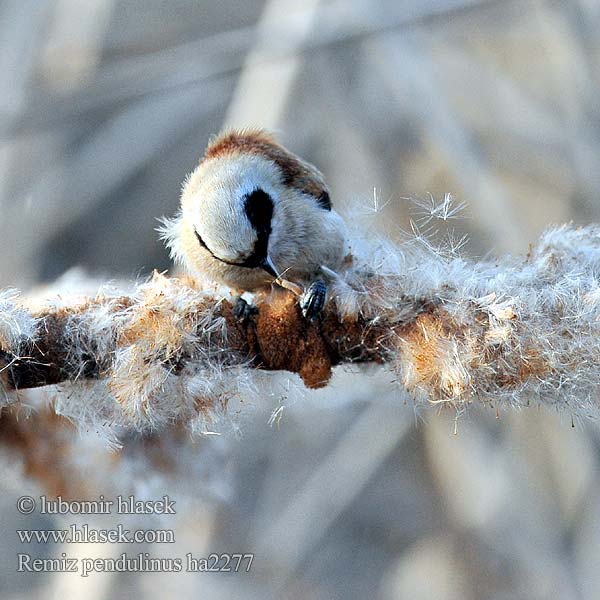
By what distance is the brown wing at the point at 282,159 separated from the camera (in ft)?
5.57

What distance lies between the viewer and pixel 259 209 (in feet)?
5.10

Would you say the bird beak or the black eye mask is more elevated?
the black eye mask

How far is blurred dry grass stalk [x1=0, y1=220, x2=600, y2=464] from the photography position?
99cm

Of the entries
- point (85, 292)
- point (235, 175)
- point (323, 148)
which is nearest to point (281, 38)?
point (323, 148)

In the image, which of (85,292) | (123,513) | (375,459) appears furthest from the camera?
(375,459)

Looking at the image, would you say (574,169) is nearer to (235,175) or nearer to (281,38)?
(281,38)

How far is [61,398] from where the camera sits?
1.14 metres

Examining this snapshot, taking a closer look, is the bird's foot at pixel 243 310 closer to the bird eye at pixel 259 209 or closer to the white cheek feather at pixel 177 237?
the bird eye at pixel 259 209

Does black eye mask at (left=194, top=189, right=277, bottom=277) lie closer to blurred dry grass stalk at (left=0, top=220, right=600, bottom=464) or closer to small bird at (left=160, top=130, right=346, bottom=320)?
small bird at (left=160, top=130, right=346, bottom=320)

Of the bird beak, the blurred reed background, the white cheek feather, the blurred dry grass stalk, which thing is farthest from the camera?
the blurred reed background

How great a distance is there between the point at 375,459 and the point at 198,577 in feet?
2.51

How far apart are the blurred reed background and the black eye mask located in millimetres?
1046

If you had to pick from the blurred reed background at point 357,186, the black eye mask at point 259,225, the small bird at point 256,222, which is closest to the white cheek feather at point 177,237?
the small bird at point 256,222

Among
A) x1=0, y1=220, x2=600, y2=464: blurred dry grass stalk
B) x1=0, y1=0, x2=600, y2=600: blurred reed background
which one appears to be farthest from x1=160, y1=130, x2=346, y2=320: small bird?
x1=0, y1=0, x2=600, y2=600: blurred reed background
